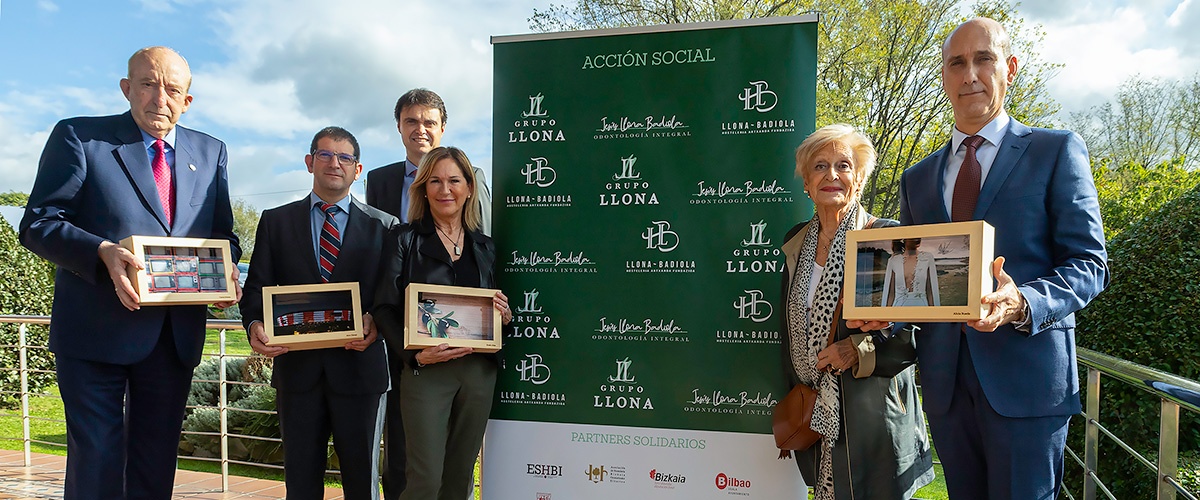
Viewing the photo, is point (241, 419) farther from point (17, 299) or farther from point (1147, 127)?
point (1147, 127)

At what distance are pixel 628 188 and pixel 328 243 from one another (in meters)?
1.28

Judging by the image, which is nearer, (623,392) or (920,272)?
(920,272)

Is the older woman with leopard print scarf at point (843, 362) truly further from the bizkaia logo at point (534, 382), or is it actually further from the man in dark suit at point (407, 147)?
the man in dark suit at point (407, 147)

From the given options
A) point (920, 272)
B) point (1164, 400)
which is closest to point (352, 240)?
point (920, 272)

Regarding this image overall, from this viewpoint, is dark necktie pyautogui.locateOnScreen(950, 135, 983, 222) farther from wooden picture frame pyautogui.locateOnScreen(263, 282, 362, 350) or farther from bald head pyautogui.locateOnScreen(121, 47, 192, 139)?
bald head pyautogui.locateOnScreen(121, 47, 192, 139)

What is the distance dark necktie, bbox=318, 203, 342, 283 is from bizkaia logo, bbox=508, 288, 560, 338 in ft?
2.71

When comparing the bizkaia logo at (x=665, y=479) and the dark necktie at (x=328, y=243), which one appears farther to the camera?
the bizkaia logo at (x=665, y=479)

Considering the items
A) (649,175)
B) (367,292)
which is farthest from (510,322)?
(649,175)

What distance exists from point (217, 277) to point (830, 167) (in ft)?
7.30

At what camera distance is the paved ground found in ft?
14.7

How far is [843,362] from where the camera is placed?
2.47 meters

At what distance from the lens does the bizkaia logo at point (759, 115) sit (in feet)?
10.5

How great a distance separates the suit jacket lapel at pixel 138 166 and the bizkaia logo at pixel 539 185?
1393 millimetres

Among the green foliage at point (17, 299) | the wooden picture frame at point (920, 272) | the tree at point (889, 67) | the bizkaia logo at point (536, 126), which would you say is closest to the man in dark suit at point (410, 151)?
the bizkaia logo at point (536, 126)
